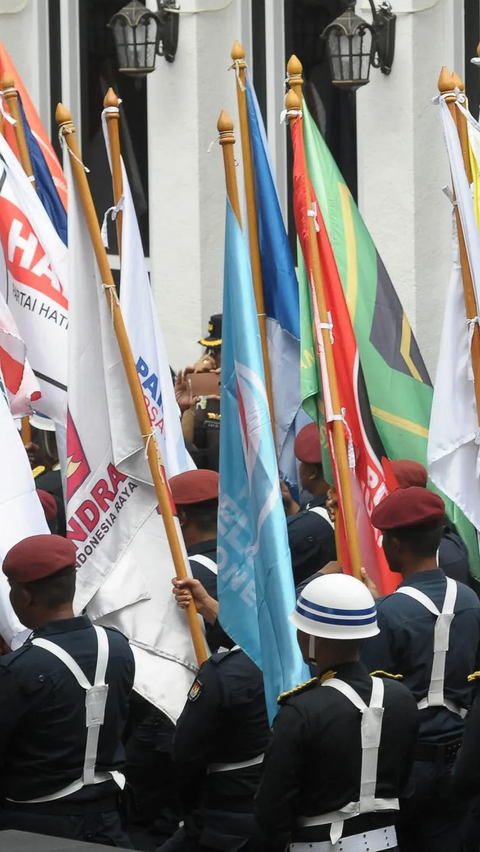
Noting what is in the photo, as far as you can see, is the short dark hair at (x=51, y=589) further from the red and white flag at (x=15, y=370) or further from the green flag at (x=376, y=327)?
the green flag at (x=376, y=327)

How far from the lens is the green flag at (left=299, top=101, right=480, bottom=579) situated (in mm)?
6996

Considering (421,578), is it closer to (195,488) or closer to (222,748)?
(222,748)

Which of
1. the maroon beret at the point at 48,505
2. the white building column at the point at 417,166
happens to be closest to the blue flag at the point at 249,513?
the maroon beret at the point at 48,505

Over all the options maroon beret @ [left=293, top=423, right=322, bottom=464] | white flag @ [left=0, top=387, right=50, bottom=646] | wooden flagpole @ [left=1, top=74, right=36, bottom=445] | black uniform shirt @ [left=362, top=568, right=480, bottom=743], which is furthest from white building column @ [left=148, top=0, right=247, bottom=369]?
black uniform shirt @ [left=362, top=568, right=480, bottom=743]

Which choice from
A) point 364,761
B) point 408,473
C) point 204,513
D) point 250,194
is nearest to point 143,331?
point 250,194

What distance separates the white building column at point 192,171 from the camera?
1321 cm

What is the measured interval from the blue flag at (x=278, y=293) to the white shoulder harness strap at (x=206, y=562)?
1.14m

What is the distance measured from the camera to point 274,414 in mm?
7316

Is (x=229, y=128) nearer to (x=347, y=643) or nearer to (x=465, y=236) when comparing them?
(x=465, y=236)

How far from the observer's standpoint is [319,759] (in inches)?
178

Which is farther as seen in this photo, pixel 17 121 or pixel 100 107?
pixel 100 107

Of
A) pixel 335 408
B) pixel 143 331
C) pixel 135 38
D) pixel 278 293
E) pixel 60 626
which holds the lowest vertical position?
pixel 60 626

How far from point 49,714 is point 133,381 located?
1576mm

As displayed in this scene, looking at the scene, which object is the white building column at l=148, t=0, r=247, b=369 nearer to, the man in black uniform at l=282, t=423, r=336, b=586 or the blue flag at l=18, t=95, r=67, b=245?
the blue flag at l=18, t=95, r=67, b=245
